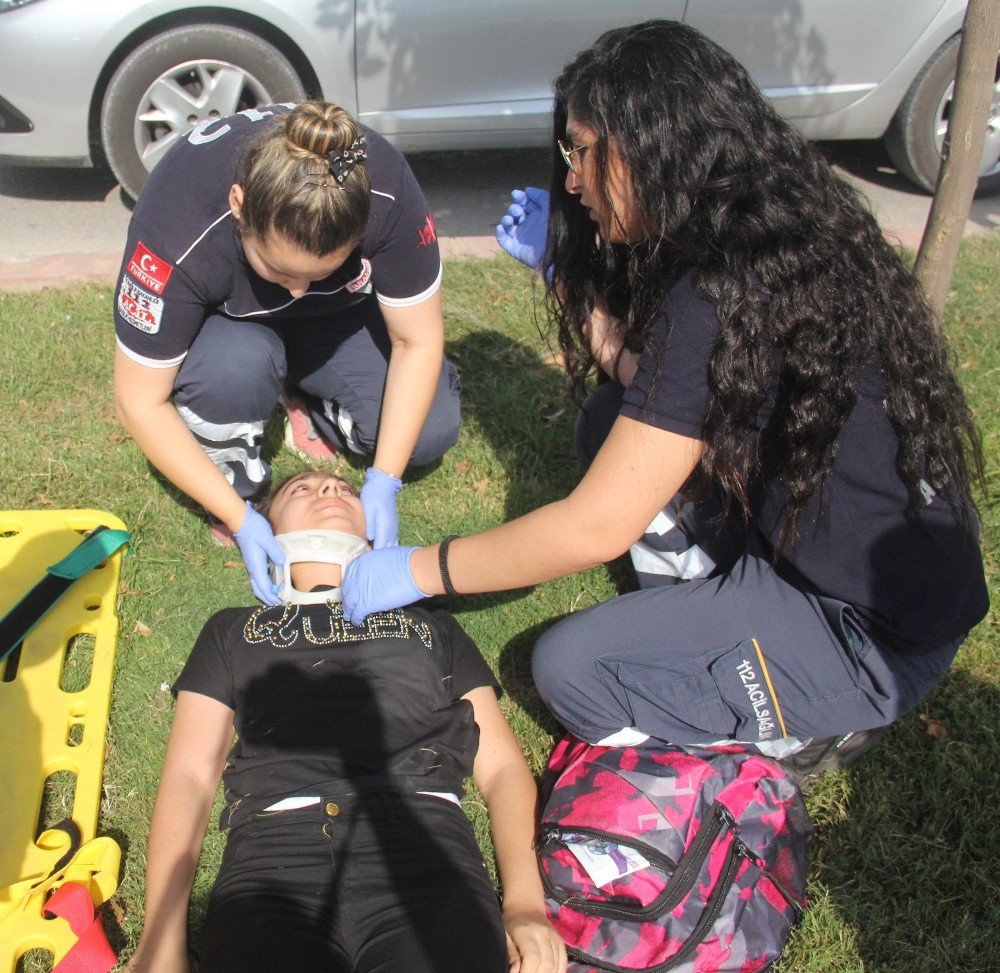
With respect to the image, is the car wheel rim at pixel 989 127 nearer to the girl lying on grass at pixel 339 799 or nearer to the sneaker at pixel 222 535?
the sneaker at pixel 222 535

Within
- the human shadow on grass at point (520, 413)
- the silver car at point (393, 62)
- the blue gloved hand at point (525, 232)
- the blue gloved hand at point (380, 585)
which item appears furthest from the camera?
the silver car at point (393, 62)

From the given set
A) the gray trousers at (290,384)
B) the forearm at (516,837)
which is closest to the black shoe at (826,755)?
the forearm at (516,837)

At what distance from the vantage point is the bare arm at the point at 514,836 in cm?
198

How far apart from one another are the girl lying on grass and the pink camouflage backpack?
0.09m

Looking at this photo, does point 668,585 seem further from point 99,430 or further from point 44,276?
point 44,276

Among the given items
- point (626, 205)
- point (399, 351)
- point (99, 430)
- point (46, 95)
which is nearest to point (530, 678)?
point (399, 351)

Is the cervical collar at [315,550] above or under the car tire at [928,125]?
under

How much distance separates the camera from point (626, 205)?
1.94 meters

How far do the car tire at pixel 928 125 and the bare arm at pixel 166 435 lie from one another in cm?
396

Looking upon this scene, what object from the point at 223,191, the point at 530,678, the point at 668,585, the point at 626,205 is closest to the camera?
the point at 626,205

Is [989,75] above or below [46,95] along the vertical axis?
above

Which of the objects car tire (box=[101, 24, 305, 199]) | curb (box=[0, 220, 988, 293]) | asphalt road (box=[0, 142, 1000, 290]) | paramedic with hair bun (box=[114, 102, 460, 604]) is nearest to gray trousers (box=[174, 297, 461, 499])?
paramedic with hair bun (box=[114, 102, 460, 604])

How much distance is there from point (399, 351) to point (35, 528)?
1.20 m

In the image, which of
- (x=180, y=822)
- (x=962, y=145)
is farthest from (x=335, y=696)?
(x=962, y=145)
